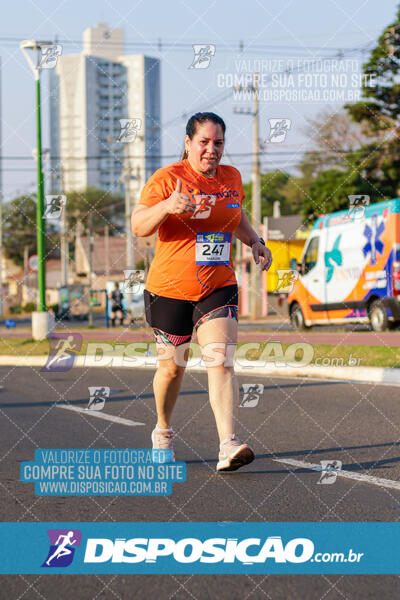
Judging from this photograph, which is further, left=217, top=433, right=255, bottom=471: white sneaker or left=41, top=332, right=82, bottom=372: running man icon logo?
left=41, top=332, right=82, bottom=372: running man icon logo

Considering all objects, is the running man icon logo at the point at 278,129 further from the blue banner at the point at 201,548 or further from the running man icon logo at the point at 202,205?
the blue banner at the point at 201,548

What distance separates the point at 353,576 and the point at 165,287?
232 cm

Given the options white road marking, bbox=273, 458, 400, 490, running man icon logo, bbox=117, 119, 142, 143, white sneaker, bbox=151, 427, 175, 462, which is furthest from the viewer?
running man icon logo, bbox=117, 119, 142, 143

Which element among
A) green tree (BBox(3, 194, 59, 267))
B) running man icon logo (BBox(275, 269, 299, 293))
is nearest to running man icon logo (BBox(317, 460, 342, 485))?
running man icon logo (BBox(275, 269, 299, 293))

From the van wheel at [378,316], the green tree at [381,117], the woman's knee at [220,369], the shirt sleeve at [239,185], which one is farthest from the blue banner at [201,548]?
the green tree at [381,117]

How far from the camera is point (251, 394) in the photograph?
9680 mm

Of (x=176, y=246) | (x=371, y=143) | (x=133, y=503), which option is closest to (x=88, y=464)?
(x=133, y=503)

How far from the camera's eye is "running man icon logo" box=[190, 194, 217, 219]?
17.1ft

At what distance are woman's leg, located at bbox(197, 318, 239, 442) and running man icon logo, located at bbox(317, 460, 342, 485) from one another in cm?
59

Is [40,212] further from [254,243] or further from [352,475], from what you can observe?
[352,475]

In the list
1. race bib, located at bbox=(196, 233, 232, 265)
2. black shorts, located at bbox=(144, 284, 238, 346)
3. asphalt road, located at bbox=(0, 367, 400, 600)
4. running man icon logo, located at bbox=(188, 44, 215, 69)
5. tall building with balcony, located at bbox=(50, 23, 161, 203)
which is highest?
tall building with balcony, located at bbox=(50, 23, 161, 203)

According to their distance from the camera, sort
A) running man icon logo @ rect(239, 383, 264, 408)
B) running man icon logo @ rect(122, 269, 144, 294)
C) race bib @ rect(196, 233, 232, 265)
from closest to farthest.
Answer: race bib @ rect(196, 233, 232, 265) → running man icon logo @ rect(239, 383, 264, 408) → running man icon logo @ rect(122, 269, 144, 294)

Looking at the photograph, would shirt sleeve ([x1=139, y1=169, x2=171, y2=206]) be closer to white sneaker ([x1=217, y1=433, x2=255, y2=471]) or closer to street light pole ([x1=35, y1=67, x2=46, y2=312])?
white sneaker ([x1=217, y1=433, x2=255, y2=471])

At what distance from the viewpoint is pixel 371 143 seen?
108 ft
